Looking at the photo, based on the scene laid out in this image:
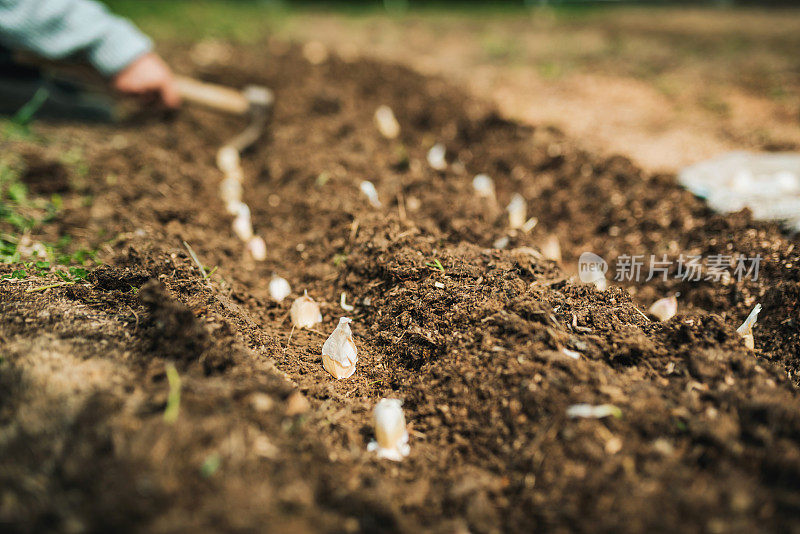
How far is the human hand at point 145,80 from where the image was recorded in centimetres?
312

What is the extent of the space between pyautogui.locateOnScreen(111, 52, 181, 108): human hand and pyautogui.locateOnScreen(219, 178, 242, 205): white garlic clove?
0.92 metres

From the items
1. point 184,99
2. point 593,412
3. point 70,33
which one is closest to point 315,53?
point 184,99

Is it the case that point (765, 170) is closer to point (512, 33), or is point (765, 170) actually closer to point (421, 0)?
point (512, 33)

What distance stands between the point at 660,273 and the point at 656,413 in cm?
131

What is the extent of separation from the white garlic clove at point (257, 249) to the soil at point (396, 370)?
0.31 ft

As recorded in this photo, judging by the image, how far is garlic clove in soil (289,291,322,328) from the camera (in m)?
1.99

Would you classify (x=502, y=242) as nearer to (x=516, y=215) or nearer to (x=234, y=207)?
(x=516, y=215)

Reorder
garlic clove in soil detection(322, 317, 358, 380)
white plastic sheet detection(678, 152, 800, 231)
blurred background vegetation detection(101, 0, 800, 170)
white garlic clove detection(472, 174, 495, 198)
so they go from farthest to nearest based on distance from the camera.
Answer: blurred background vegetation detection(101, 0, 800, 170)
white garlic clove detection(472, 174, 495, 198)
white plastic sheet detection(678, 152, 800, 231)
garlic clove in soil detection(322, 317, 358, 380)

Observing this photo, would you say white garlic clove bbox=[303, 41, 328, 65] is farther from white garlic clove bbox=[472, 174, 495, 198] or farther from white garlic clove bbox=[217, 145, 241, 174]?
white garlic clove bbox=[472, 174, 495, 198]

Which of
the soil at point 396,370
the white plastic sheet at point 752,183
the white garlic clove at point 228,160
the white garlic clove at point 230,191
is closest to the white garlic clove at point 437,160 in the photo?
the soil at point 396,370

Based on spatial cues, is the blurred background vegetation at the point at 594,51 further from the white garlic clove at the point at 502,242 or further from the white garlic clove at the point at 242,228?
the white garlic clove at the point at 242,228

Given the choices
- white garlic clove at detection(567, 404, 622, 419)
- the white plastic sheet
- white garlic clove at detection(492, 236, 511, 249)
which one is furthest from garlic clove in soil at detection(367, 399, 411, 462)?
the white plastic sheet

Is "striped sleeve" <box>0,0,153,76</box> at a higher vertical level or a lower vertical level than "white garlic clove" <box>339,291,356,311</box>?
higher

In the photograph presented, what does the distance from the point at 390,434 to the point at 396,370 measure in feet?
1.22
